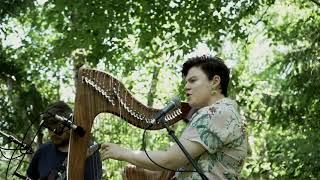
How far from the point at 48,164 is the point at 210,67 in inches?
50.9

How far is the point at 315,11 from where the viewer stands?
772 centimetres

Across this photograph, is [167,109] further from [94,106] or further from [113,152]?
[94,106]

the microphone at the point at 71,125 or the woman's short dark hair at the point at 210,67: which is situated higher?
A: the woman's short dark hair at the point at 210,67

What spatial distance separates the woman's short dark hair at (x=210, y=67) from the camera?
2.43 metres

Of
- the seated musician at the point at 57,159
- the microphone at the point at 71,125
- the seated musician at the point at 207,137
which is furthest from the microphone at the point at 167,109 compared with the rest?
the seated musician at the point at 57,159

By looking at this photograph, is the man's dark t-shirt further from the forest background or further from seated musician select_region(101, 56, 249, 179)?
the forest background

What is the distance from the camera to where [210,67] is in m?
2.43

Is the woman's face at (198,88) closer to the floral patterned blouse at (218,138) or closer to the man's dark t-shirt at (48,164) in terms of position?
the floral patterned blouse at (218,138)

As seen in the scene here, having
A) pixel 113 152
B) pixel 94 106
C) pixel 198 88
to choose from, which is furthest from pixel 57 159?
pixel 198 88

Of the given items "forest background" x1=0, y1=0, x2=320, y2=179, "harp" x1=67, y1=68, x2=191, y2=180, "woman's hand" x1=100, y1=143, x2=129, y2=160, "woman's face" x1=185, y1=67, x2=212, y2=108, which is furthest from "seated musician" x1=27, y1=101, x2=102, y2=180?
"forest background" x1=0, y1=0, x2=320, y2=179

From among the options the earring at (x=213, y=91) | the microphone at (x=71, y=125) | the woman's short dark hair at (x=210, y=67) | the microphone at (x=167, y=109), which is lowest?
the microphone at (x=167, y=109)

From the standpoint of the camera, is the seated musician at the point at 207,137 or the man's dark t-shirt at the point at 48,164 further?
the man's dark t-shirt at the point at 48,164

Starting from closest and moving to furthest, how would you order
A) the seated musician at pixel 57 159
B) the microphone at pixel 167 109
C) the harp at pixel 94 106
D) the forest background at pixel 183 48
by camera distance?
1. the microphone at pixel 167 109
2. the harp at pixel 94 106
3. the seated musician at pixel 57 159
4. the forest background at pixel 183 48

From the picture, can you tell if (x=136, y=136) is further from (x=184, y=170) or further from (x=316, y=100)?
(x=184, y=170)
